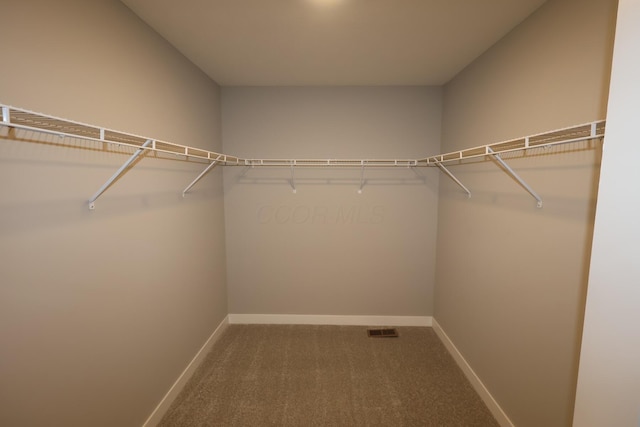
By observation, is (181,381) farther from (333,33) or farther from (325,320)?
(333,33)

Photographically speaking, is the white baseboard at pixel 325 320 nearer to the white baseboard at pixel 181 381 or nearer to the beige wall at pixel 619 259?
the white baseboard at pixel 181 381

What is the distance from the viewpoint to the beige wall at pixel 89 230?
1.02m

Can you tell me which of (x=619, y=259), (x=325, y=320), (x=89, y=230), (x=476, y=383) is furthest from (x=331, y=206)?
(x=619, y=259)

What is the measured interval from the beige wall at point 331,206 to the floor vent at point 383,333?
0.19 metres

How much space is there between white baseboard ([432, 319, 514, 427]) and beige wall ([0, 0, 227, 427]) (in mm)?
2288

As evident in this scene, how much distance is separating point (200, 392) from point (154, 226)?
1.32m

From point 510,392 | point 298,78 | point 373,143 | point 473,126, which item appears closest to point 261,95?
point 298,78

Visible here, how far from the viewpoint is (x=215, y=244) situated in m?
2.78

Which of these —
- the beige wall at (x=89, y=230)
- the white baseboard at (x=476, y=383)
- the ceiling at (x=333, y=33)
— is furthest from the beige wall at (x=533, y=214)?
Result: the beige wall at (x=89, y=230)

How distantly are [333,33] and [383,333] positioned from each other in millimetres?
2741

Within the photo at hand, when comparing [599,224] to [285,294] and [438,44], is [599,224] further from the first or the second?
[285,294]

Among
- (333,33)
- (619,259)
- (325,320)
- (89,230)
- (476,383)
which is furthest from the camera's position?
(325,320)

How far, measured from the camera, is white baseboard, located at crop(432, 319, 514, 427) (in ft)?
5.96

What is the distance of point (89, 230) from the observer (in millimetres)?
1313
